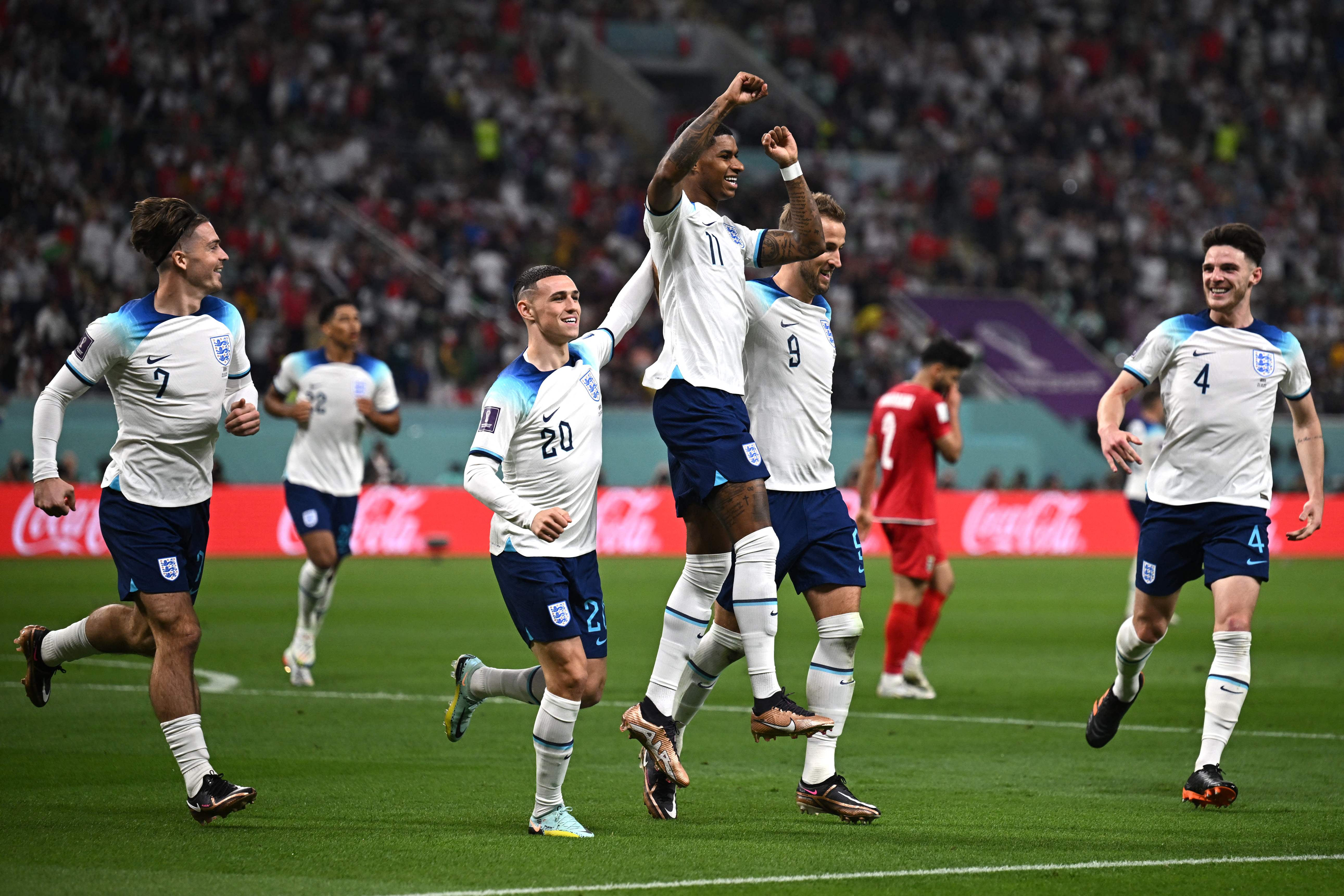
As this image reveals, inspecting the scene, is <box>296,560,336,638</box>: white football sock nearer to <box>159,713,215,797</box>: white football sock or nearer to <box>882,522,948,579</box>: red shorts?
<box>882,522,948,579</box>: red shorts

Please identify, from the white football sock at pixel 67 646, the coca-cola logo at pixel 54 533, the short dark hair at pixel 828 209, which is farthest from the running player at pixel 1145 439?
the coca-cola logo at pixel 54 533

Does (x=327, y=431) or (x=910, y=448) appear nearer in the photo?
(x=910, y=448)

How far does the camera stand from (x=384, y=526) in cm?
2383

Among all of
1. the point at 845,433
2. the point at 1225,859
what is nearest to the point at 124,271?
the point at 845,433

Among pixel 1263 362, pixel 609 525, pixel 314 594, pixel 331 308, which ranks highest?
pixel 1263 362

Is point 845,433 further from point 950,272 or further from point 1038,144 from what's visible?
point 1038,144

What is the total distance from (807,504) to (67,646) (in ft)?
11.5

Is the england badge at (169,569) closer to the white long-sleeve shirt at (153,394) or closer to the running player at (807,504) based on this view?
the white long-sleeve shirt at (153,394)

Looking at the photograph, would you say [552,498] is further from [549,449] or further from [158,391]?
[158,391]

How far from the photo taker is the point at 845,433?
2706 centimetres

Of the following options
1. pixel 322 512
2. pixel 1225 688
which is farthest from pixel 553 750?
pixel 322 512

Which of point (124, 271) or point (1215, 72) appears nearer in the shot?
point (124, 271)

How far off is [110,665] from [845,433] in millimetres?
16536

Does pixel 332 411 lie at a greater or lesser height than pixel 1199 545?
lesser
